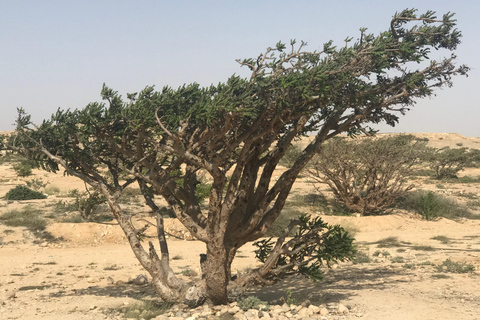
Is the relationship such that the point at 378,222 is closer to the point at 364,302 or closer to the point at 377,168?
the point at 377,168

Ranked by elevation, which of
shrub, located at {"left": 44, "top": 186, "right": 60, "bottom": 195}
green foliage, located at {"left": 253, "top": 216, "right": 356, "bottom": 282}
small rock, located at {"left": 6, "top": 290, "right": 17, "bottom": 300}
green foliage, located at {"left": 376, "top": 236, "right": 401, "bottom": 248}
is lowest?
small rock, located at {"left": 6, "top": 290, "right": 17, "bottom": 300}

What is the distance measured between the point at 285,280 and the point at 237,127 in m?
4.89

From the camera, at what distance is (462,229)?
18469 mm

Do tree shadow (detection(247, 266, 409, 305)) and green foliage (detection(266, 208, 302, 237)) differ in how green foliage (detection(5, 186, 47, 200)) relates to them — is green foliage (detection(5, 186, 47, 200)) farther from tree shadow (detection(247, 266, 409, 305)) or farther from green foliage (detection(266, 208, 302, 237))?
tree shadow (detection(247, 266, 409, 305))

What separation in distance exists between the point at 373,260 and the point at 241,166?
6960 mm

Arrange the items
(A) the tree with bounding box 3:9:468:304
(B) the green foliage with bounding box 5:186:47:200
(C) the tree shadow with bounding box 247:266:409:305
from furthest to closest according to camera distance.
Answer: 1. (B) the green foliage with bounding box 5:186:47:200
2. (C) the tree shadow with bounding box 247:266:409:305
3. (A) the tree with bounding box 3:9:468:304

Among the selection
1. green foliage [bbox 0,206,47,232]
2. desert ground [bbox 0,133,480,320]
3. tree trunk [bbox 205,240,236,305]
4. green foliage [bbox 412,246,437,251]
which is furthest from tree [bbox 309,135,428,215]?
tree trunk [bbox 205,240,236,305]

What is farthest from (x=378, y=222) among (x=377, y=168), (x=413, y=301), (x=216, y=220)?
(x=216, y=220)

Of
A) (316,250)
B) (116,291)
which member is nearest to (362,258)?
(316,250)

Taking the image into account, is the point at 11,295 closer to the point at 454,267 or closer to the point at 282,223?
the point at 454,267

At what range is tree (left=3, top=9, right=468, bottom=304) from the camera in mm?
7156

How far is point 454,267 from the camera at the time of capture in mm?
10867

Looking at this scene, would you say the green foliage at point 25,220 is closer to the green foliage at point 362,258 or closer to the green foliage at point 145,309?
the green foliage at point 145,309

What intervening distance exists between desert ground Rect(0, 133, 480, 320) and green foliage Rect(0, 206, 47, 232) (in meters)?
0.29
